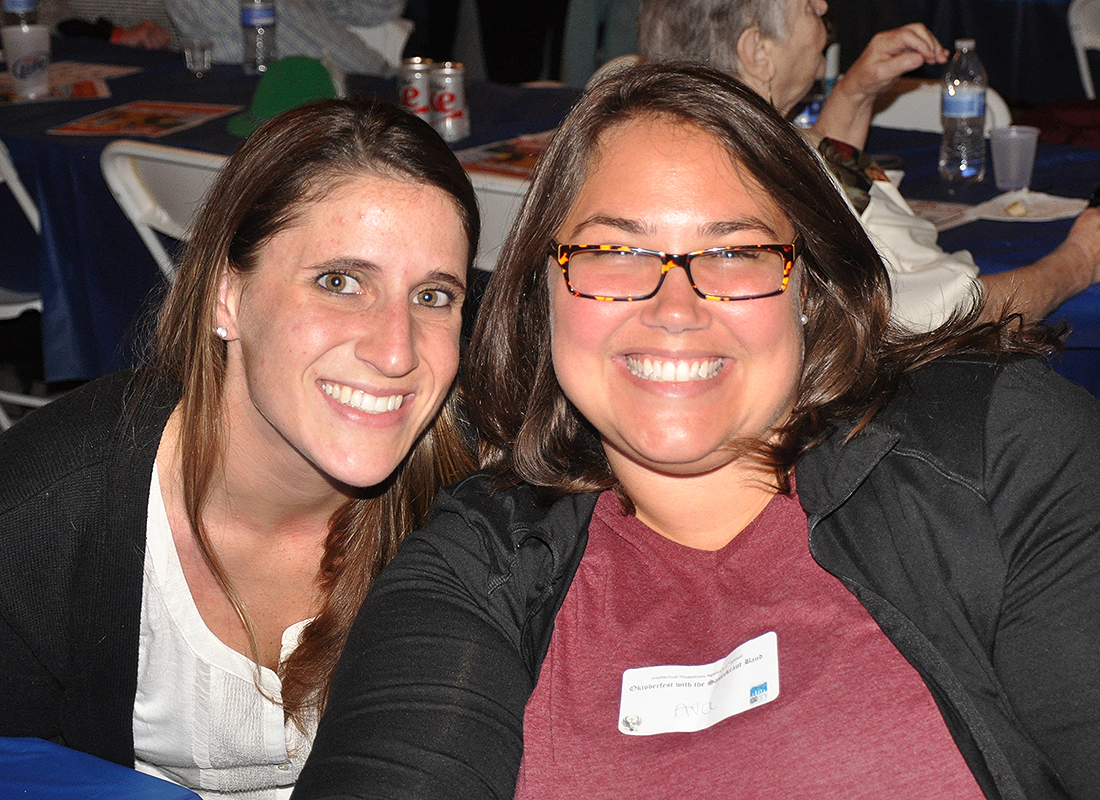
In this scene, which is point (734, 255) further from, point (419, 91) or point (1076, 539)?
point (419, 91)

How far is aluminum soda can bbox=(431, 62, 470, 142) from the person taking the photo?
3.23 m

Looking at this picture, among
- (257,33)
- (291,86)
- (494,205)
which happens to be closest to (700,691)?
(494,205)

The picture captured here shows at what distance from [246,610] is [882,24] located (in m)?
5.74

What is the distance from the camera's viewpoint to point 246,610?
1.65 meters

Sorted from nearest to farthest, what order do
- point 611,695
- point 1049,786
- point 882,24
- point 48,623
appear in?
point 1049,786
point 611,695
point 48,623
point 882,24

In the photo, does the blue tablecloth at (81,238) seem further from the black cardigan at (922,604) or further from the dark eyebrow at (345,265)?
the black cardigan at (922,604)

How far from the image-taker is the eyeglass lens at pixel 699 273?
1341 mm

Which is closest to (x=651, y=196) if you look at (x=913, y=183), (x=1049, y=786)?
(x=1049, y=786)

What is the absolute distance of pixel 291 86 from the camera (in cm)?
307

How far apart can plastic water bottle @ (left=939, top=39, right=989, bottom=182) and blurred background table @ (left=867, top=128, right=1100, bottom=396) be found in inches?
1.6

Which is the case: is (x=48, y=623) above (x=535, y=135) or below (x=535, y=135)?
below

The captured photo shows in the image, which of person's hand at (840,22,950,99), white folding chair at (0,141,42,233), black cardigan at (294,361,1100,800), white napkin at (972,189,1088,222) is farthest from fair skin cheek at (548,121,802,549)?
white folding chair at (0,141,42,233)

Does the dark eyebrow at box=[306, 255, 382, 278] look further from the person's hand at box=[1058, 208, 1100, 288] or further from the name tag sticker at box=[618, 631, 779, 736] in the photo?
the person's hand at box=[1058, 208, 1100, 288]

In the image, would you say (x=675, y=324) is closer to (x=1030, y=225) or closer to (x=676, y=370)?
(x=676, y=370)
